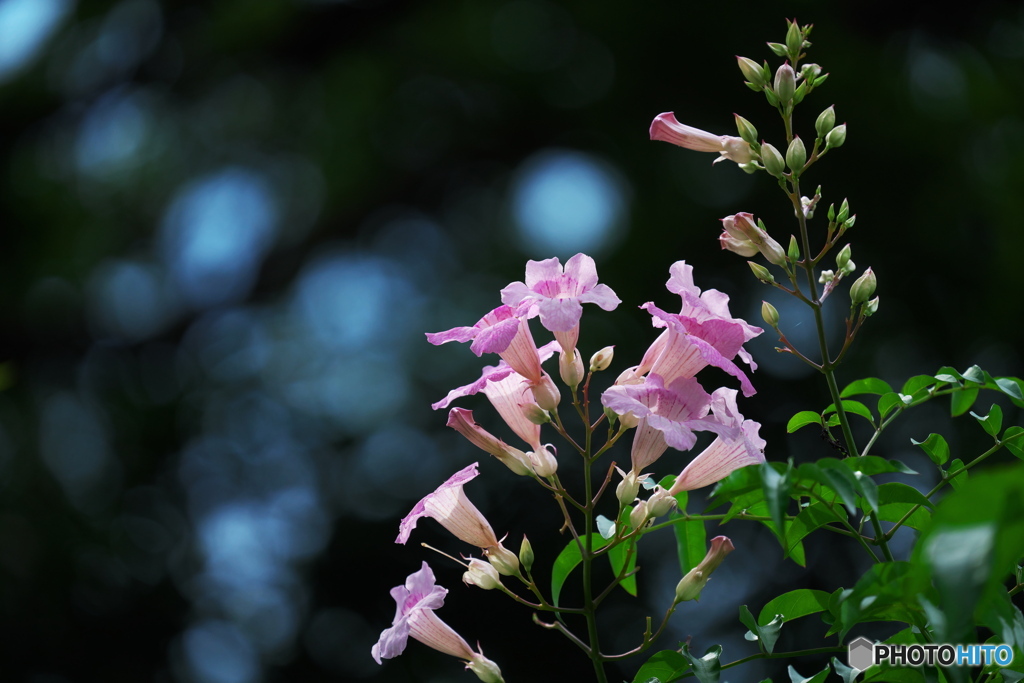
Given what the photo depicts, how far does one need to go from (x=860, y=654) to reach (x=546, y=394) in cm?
73

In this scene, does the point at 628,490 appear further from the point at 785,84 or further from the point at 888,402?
the point at 785,84

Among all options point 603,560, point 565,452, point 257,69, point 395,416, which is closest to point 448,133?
point 257,69

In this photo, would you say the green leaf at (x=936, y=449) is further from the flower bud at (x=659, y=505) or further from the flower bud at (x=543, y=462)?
the flower bud at (x=543, y=462)

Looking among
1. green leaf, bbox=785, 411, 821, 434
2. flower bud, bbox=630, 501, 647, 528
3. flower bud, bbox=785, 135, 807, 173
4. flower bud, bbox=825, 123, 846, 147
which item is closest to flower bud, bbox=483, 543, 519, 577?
flower bud, bbox=630, 501, 647, 528

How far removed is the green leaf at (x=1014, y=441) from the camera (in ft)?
→ 4.92

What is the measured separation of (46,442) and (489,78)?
4.91 meters

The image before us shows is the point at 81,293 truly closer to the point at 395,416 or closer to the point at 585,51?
the point at 395,416

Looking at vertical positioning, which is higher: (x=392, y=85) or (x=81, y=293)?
(x=392, y=85)

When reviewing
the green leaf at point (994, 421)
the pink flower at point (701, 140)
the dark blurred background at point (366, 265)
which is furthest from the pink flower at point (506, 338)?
the dark blurred background at point (366, 265)

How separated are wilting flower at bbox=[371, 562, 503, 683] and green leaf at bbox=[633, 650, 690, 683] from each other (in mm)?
346

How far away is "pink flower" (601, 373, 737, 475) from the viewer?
1.36 meters

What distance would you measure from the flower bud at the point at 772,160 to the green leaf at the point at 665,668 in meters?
0.91

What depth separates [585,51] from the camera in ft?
23.5

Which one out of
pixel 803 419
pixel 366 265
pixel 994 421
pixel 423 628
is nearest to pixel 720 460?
pixel 803 419
